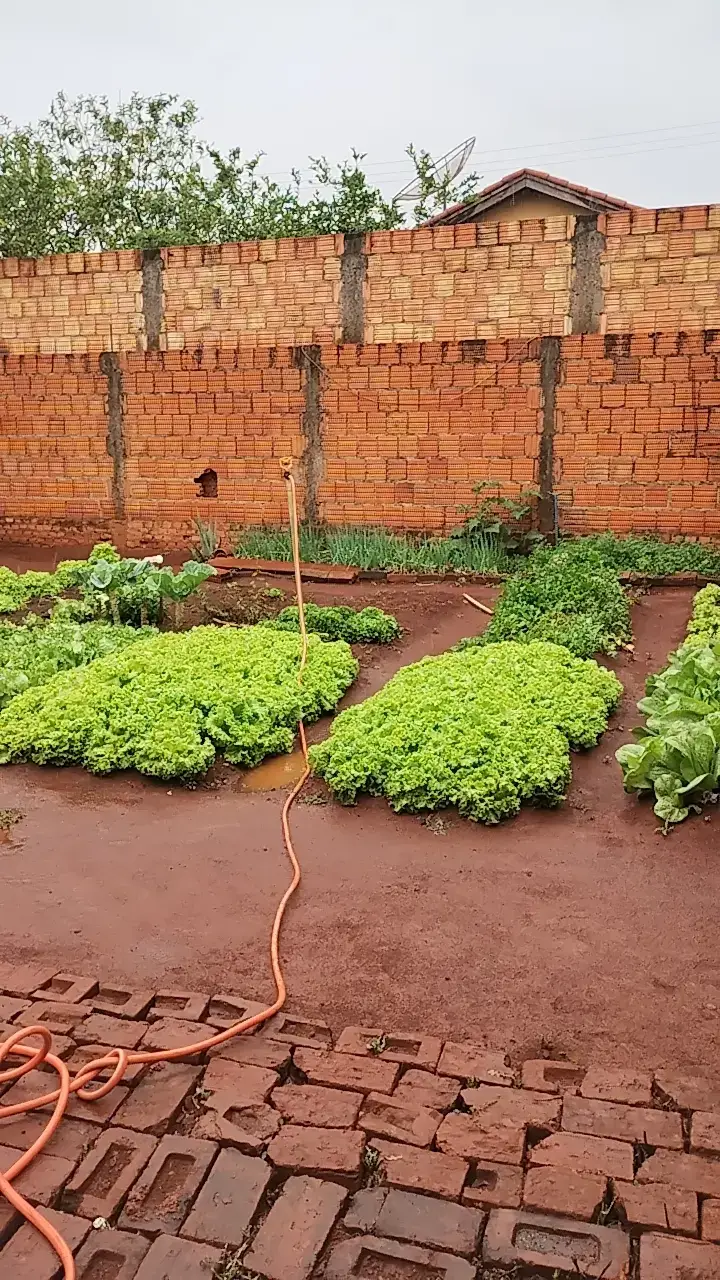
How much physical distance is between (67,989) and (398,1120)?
1.53 m

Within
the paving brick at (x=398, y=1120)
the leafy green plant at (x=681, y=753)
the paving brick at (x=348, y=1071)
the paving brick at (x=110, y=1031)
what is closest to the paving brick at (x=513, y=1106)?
the paving brick at (x=398, y=1120)

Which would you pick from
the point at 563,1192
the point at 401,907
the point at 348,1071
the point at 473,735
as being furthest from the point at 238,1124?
the point at 473,735

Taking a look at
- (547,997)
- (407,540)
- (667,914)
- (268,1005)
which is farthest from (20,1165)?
(407,540)

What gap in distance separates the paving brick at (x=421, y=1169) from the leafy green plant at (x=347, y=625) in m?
5.82

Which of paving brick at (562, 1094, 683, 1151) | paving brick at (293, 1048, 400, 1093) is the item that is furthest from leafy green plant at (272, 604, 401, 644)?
paving brick at (562, 1094, 683, 1151)

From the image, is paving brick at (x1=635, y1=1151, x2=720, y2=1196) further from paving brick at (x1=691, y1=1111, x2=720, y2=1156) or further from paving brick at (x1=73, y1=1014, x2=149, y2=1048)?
paving brick at (x1=73, y1=1014, x2=149, y2=1048)

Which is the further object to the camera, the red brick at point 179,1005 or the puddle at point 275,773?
the puddle at point 275,773

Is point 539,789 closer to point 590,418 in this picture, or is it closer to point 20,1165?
point 20,1165

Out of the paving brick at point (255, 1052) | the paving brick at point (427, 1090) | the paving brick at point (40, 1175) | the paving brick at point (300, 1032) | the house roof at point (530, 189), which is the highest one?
the house roof at point (530, 189)

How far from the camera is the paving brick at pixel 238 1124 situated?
293cm

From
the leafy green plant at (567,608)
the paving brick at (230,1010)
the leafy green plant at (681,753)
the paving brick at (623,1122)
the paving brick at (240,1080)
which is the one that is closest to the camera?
the paving brick at (623,1122)

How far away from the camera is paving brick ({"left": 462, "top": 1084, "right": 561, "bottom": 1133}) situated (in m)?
3.01

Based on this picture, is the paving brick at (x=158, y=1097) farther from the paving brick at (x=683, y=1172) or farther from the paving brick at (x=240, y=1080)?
the paving brick at (x=683, y=1172)

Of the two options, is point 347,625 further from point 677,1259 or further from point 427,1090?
point 677,1259
